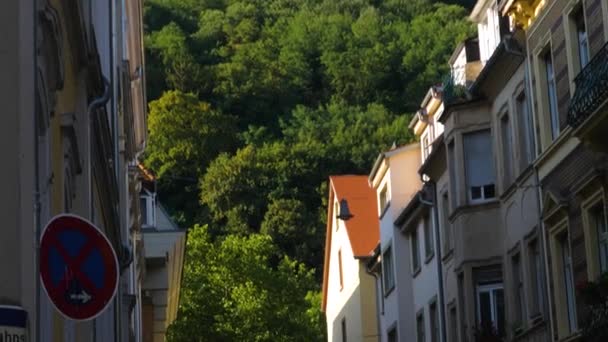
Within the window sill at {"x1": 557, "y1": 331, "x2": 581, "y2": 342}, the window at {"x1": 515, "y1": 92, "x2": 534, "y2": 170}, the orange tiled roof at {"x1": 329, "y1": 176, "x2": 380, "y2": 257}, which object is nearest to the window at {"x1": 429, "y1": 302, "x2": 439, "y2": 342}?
the window at {"x1": 515, "y1": 92, "x2": 534, "y2": 170}

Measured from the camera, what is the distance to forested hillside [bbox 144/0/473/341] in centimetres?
10038

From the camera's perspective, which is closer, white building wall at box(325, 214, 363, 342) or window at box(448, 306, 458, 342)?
window at box(448, 306, 458, 342)

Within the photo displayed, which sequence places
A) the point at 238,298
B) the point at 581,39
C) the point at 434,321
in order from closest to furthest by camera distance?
the point at 581,39
the point at 434,321
the point at 238,298

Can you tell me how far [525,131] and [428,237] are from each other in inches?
411

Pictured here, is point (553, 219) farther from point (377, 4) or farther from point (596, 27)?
point (377, 4)

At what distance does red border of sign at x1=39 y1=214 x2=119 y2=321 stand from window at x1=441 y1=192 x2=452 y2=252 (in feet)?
83.9

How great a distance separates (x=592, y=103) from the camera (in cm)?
2109

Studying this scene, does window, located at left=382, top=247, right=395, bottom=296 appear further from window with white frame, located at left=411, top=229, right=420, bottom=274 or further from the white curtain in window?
the white curtain in window

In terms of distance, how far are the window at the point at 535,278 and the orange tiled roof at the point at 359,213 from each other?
22326 mm

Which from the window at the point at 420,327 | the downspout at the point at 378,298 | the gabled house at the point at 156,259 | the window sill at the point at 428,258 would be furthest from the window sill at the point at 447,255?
the downspout at the point at 378,298

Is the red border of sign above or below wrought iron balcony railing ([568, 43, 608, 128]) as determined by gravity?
below

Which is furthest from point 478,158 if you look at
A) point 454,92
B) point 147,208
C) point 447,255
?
point 147,208

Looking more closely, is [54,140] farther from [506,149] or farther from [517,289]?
[506,149]

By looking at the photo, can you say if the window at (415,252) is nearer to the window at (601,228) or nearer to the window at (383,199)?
the window at (383,199)
